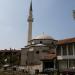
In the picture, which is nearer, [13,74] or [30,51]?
[13,74]

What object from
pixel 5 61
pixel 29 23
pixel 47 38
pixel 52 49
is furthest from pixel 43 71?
pixel 5 61

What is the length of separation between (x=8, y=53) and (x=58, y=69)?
3861 centimetres

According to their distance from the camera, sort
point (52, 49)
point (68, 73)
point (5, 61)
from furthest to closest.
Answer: point (5, 61), point (52, 49), point (68, 73)

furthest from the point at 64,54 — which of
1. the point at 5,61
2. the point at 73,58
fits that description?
the point at 5,61

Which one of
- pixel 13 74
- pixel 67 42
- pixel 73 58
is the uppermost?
pixel 67 42

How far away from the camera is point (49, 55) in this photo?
42094 millimetres

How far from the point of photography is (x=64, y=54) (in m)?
36.0

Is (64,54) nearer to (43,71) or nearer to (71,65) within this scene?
(71,65)

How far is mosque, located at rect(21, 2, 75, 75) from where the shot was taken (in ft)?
115

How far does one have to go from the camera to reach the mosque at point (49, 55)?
35094 mm

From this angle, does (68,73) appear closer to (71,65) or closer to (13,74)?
(71,65)

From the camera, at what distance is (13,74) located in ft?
126

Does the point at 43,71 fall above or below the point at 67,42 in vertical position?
below

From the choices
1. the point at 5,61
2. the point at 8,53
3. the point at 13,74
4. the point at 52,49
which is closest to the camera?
the point at 13,74
